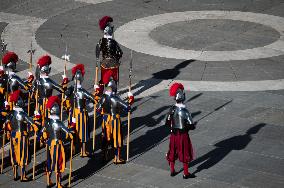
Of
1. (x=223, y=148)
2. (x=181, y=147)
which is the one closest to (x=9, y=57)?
(x=181, y=147)

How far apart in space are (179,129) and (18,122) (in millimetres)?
3795

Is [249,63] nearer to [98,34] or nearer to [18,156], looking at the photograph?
[98,34]

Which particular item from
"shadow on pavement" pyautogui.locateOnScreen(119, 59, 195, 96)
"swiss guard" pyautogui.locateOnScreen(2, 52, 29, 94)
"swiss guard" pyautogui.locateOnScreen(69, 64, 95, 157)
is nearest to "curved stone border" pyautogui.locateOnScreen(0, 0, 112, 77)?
"shadow on pavement" pyautogui.locateOnScreen(119, 59, 195, 96)

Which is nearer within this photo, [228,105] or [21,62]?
[228,105]

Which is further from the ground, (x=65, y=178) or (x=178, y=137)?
(x=178, y=137)

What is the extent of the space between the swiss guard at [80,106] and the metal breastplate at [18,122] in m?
1.49

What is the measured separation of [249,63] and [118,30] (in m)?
6.16

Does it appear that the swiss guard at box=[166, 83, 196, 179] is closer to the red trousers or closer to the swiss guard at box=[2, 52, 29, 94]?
the red trousers

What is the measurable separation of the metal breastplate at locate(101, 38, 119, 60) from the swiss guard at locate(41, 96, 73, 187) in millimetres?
5467

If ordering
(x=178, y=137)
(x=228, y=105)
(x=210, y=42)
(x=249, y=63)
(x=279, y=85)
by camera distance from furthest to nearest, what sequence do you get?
(x=210, y=42), (x=249, y=63), (x=279, y=85), (x=228, y=105), (x=178, y=137)

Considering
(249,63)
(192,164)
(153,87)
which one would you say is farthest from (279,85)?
(192,164)

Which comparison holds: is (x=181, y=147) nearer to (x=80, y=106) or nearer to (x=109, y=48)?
(x=80, y=106)

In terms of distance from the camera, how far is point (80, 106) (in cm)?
1841

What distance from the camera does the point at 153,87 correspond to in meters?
23.5
